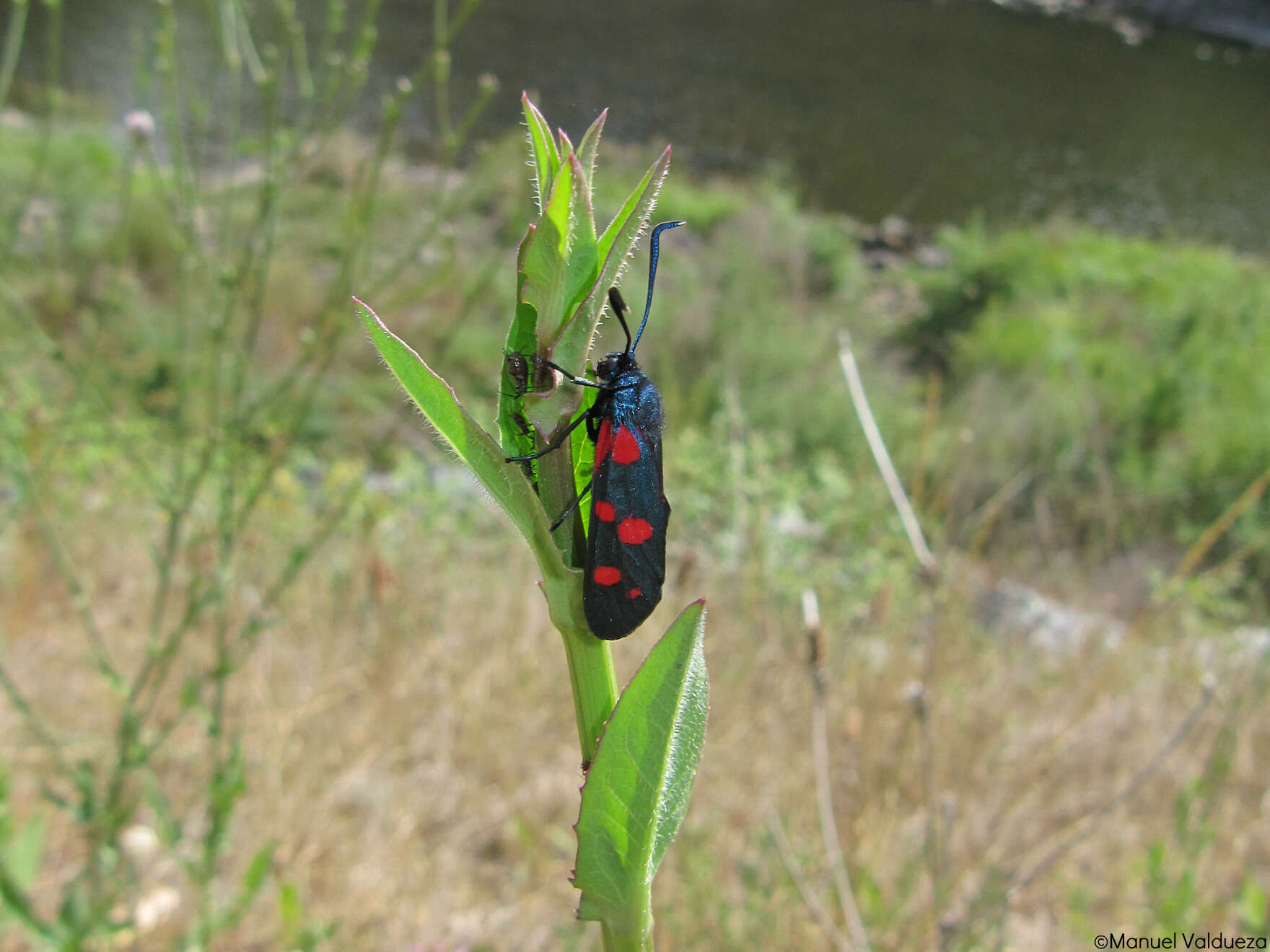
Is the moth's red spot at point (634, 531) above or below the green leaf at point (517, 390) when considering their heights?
below

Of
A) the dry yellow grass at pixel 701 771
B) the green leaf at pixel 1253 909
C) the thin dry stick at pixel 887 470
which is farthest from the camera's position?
the dry yellow grass at pixel 701 771

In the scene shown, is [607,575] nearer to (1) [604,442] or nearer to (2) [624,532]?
(2) [624,532]

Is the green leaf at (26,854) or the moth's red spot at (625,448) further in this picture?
the green leaf at (26,854)

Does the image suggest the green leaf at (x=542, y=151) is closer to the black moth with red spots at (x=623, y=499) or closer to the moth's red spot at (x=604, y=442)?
the black moth with red spots at (x=623, y=499)

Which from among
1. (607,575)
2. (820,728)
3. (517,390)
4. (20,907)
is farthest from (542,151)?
(20,907)

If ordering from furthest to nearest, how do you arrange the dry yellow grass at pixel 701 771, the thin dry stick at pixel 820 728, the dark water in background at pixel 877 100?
the dark water in background at pixel 877 100, the dry yellow grass at pixel 701 771, the thin dry stick at pixel 820 728

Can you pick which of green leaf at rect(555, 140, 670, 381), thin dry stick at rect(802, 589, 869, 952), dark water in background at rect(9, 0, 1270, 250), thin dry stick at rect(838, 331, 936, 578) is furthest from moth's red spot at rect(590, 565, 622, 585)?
dark water in background at rect(9, 0, 1270, 250)

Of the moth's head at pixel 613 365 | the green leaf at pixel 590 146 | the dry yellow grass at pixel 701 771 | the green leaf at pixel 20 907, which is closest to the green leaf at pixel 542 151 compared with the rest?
the green leaf at pixel 590 146
